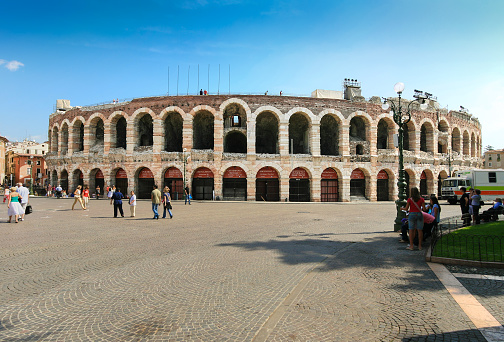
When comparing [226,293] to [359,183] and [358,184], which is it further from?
[359,183]

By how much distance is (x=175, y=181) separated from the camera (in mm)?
32438

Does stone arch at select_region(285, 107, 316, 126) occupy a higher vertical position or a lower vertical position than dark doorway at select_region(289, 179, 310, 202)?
higher

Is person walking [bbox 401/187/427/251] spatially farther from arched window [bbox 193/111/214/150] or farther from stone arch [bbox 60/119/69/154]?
stone arch [bbox 60/119/69/154]

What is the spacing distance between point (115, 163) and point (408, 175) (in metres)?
35.1

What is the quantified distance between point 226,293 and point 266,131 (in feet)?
103

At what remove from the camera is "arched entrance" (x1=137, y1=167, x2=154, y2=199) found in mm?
32522

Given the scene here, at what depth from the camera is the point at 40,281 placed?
17.9ft

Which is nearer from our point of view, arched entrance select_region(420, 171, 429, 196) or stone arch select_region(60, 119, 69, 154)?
arched entrance select_region(420, 171, 429, 196)

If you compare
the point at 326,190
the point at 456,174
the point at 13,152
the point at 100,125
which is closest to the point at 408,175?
the point at 456,174

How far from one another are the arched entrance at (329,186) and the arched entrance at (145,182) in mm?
19461

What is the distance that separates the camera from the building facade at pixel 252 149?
1227 inches

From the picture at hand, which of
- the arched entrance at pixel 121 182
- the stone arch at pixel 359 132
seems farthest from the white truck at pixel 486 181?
the arched entrance at pixel 121 182

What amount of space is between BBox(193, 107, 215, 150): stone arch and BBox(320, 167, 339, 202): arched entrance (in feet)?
47.6

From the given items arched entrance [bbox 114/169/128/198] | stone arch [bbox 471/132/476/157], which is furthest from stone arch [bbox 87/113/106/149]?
stone arch [bbox 471/132/476/157]
